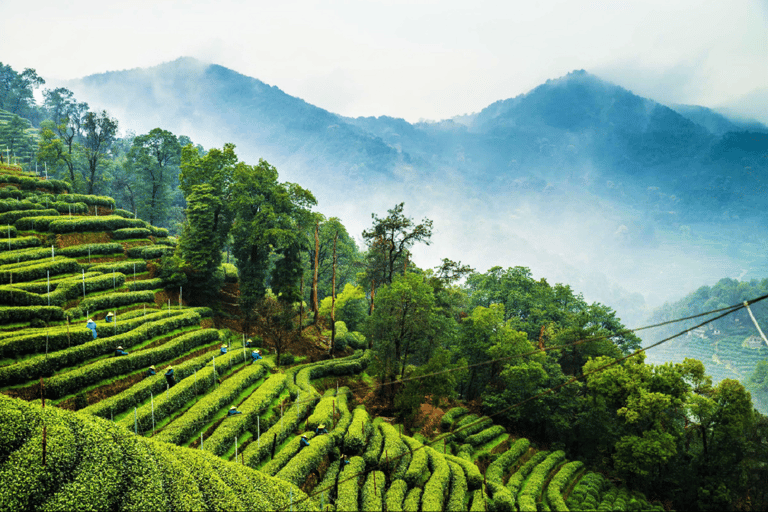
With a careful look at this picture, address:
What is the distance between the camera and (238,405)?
19.4 meters

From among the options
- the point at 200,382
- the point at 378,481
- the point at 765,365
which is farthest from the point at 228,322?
the point at 765,365

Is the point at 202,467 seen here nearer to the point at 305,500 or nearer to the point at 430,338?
the point at 305,500

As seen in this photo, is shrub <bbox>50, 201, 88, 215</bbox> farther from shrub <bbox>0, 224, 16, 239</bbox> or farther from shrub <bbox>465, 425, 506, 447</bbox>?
shrub <bbox>465, 425, 506, 447</bbox>

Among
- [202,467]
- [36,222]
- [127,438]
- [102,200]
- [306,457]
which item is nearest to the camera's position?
[127,438]

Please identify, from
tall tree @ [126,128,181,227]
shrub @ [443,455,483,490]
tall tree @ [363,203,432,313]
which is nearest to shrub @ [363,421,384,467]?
shrub @ [443,455,483,490]

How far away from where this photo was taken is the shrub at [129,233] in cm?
3175

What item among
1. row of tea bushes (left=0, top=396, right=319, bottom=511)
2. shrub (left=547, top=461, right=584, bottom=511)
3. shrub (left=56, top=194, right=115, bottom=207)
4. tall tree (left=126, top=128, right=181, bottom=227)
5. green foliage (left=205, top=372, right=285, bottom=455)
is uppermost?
tall tree (left=126, top=128, right=181, bottom=227)

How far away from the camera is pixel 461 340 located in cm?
3145

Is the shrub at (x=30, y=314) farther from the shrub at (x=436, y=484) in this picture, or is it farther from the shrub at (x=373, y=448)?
the shrub at (x=436, y=484)

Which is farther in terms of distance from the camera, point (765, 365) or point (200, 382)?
point (765, 365)

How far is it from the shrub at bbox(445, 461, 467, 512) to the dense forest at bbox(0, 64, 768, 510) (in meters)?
4.68

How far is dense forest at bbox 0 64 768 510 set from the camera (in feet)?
71.8

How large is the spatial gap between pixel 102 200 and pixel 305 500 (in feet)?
125

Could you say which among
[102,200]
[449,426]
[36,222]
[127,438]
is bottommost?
[449,426]
